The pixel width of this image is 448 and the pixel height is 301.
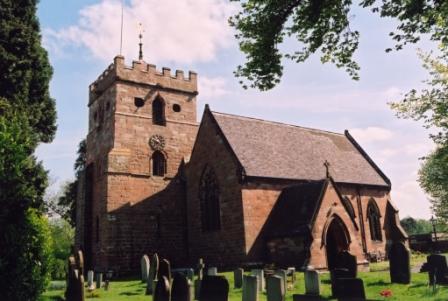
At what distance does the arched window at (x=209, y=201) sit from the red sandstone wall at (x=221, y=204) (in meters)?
0.39

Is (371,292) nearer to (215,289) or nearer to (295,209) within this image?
(215,289)

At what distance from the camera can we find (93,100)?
30578 millimetres

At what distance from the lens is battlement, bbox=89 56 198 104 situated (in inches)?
1077

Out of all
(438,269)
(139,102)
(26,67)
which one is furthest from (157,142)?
(438,269)

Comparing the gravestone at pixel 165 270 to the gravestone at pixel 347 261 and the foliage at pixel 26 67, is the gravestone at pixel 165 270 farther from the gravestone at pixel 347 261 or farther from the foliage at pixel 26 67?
the foliage at pixel 26 67

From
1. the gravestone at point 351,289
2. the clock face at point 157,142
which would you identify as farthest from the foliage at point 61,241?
the gravestone at point 351,289

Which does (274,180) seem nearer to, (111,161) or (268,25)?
(111,161)

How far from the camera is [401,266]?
1441 centimetres

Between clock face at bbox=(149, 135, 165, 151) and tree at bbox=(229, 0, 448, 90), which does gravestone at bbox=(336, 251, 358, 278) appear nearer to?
tree at bbox=(229, 0, 448, 90)

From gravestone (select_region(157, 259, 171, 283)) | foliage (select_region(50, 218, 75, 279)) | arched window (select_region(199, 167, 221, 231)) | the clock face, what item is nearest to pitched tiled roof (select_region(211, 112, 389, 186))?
arched window (select_region(199, 167, 221, 231))

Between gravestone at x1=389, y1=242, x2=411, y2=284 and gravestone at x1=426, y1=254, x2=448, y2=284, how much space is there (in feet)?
2.38

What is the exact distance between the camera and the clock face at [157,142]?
2736cm

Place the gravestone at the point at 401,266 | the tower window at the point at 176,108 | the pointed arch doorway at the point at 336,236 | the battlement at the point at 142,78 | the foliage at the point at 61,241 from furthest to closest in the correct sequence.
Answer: the tower window at the point at 176,108 < the foliage at the point at 61,241 < the battlement at the point at 142,78 < the pointed arch doorway at the point at 336,236 < the gravestone at the point at 401,266

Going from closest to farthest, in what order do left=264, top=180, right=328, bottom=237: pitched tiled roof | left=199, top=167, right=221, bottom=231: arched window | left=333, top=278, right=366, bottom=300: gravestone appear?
left=333, top=278, right=366, bottom=300: gravestone
left=264, top=180, right=328, bottom=237: pitched tiled roof
left=199, top=167, right=221, bottom=231: arched window
